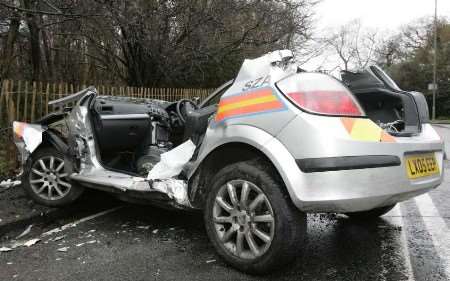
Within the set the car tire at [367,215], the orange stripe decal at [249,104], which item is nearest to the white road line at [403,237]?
the car tire at [367,215]

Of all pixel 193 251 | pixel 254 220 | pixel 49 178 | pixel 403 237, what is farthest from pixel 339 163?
pixel 49 178

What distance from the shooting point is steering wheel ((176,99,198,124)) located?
501 centimetres

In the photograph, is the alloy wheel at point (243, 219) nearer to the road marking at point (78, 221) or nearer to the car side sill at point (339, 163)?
the car side sill at point (339, 163)

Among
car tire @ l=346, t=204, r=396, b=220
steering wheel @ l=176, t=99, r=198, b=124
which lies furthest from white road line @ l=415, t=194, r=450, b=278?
steering wheel @ l=176, t=99, r=198, b=124

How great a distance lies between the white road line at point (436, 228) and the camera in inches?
134

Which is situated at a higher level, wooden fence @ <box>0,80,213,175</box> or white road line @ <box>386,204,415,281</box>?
wooden fence @ <box>0,80,213,175</box>

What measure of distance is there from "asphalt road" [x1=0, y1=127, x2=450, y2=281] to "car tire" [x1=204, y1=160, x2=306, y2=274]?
161 millimetres

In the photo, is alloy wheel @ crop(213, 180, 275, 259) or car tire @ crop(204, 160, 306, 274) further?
alloy wheel @ crop(213, 180, 275, 259)

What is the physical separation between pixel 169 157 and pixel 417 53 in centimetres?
4210

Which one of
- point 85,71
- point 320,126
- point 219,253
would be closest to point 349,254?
point 219,253

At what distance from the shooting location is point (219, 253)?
321 centimetres

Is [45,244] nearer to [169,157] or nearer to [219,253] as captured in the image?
[169,157]

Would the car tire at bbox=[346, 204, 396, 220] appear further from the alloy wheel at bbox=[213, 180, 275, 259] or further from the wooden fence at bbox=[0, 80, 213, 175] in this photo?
the wooden fence at bbox=[0, 80, 213, 175]

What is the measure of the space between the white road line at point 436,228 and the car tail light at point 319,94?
1.36m
